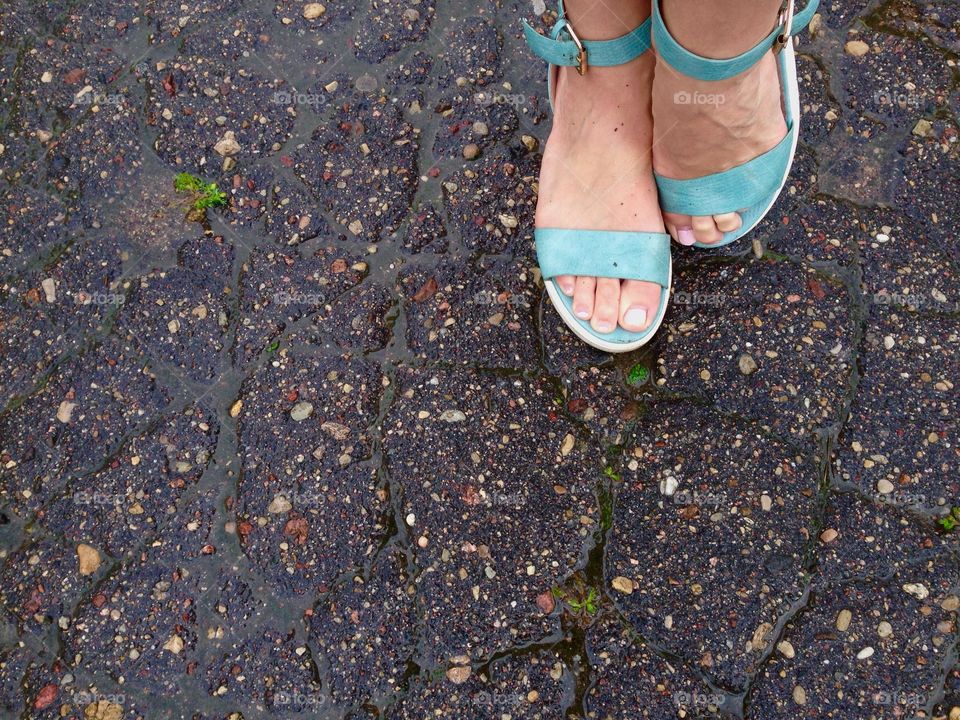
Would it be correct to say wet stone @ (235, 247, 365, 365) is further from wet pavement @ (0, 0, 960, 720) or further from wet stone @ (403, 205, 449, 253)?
wet stone @ (403, 205, 449, 253)

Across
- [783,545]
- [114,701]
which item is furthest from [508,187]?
[114,701]

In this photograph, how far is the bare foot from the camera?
1983 millimetres

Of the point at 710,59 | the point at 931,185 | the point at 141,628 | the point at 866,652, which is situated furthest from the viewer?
the point at 931,185

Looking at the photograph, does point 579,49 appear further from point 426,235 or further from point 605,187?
point 426,235

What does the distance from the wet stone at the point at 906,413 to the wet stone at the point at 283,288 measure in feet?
5.15

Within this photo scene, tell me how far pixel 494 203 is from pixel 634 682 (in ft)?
4.84

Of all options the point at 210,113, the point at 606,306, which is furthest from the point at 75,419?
the point at 606,306

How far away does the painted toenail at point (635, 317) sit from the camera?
2.00 metres

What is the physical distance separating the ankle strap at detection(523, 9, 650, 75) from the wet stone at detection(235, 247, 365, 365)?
861mm

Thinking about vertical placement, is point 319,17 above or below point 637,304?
above

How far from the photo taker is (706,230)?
205 centimetres

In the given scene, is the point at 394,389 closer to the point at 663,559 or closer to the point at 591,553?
the point at 591,553

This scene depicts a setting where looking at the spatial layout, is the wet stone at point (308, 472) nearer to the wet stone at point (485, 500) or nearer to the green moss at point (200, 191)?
the wet stone at point (485, 500)

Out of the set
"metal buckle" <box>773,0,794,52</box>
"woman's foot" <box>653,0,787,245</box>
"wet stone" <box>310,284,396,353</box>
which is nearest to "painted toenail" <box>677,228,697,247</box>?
"woman's foot" <box>653,0,787,245</box>
